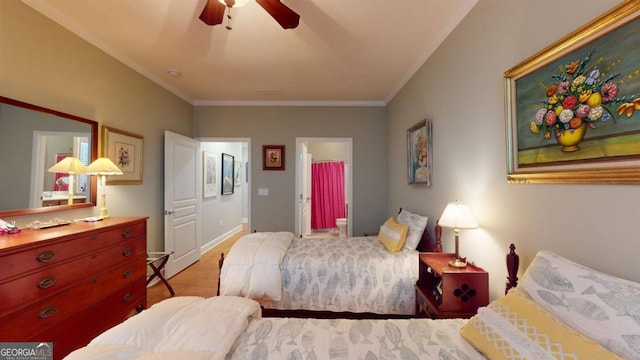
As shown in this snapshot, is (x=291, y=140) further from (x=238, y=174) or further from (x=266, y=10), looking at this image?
(x=238, y=174)

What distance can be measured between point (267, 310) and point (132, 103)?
108 inches

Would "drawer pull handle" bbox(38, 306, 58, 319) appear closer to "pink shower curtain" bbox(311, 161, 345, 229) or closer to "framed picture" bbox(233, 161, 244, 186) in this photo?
"framed picture" bbox(233, 161, 244, 186)

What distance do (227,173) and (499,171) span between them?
5.19 m

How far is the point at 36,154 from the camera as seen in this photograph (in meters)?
1.81

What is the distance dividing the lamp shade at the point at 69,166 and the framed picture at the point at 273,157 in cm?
232

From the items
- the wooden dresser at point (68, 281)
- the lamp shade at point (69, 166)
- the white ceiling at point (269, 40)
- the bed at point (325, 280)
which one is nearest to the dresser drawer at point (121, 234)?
the wooden dresser at point (68, 281)

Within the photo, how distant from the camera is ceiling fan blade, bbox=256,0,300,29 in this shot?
151cm

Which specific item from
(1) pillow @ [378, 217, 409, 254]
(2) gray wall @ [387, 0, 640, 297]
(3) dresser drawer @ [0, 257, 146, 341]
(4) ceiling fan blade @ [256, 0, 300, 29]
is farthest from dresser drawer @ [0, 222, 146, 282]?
(2) gray wall @ [387, 0, 640, 297]

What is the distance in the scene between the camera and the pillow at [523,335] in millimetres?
792

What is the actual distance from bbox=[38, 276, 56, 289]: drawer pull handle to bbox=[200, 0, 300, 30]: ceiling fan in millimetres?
1880

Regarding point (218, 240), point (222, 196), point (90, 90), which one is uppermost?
point (90, 90)

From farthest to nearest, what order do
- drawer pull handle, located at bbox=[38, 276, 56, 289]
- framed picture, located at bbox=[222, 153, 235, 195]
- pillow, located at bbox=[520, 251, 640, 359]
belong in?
1. framed picture, located at bbox=[222, 153, 235, 195]
2. drawer pull handle, located at bbox=[38, 276, 56, 289]
3. pillow, located at bbox=[520, 251, 640, 359]

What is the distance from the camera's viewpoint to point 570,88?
3.65ft

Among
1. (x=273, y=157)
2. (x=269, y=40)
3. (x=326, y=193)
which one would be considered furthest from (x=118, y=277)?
(x=326, y=193)
